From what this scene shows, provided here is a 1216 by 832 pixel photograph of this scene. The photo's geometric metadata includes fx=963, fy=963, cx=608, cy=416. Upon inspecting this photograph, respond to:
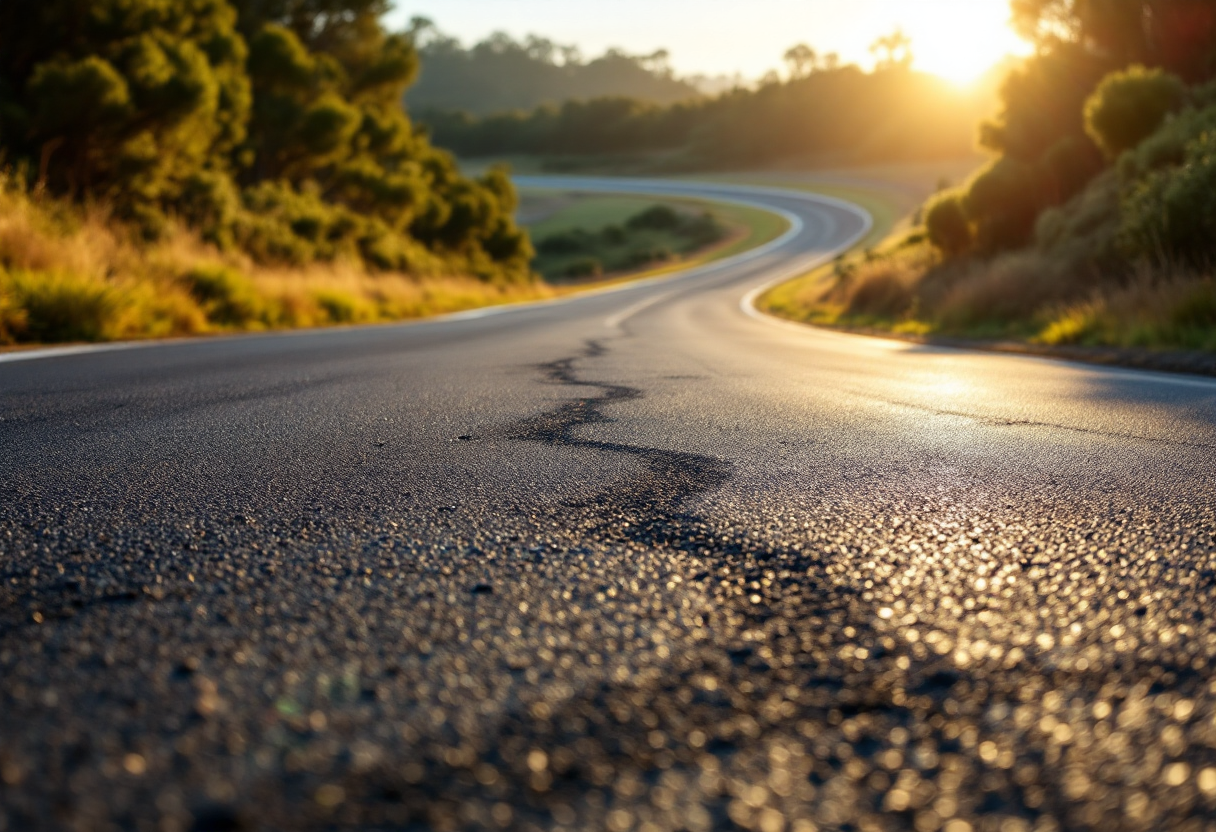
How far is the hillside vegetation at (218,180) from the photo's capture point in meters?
9.91

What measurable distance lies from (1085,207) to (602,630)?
15181 millimetres

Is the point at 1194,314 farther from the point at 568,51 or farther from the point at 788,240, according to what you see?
the point at 568,51

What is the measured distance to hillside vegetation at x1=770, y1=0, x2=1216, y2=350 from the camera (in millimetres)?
9570

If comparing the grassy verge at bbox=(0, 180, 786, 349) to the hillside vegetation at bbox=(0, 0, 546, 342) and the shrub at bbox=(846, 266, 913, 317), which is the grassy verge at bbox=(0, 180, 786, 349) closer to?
the hillside vegetation at bbox=(0, 0, 546, 342)

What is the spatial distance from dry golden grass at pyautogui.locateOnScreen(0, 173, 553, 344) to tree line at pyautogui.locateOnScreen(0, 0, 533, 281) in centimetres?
133

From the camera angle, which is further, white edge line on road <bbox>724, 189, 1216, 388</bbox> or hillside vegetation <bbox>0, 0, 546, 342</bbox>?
hillside vegetation <bbox>0, 0, 546, 342</bbox>

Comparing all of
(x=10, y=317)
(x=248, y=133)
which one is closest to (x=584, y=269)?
(x=248, y=133)

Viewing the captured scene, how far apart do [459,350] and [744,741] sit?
6779mm

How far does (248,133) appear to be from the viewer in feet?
79.4

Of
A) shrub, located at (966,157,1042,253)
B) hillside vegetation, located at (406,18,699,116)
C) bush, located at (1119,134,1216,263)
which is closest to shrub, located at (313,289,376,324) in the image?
bush, located at (1119,134,1216,263)

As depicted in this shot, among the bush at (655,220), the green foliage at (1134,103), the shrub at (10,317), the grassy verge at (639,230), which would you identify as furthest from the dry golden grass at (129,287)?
the bush at (655,220)

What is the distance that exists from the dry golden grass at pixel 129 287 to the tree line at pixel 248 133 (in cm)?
133

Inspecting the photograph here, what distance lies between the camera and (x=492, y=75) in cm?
17462

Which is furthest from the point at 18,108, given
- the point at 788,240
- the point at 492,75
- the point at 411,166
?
the point at 492,75
